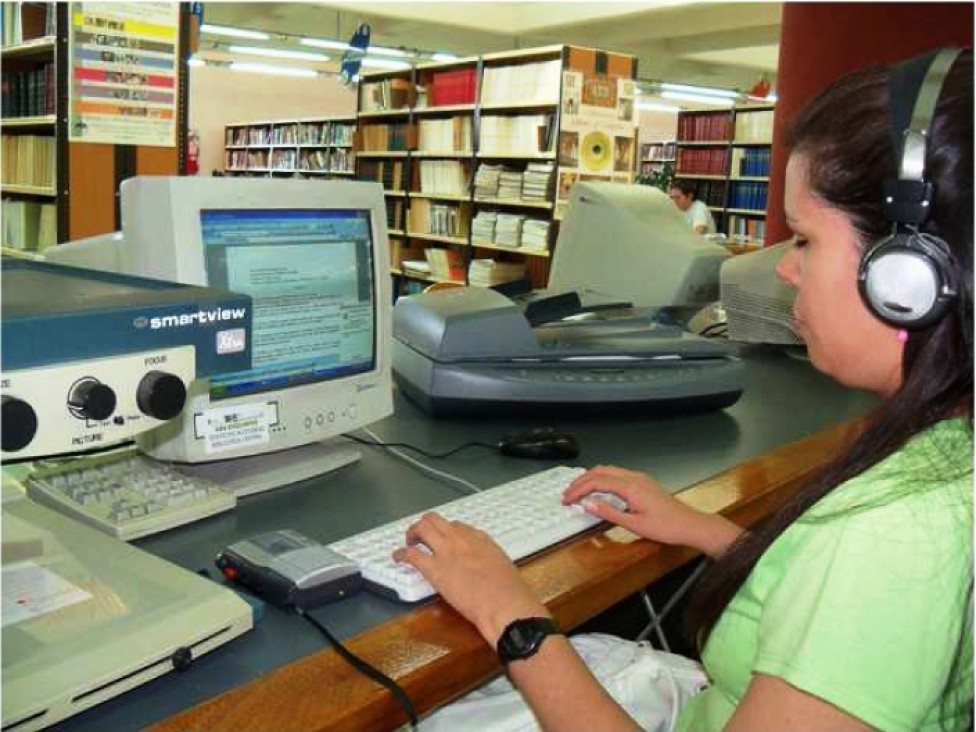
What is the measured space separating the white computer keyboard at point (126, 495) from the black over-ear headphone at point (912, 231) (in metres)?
0.73

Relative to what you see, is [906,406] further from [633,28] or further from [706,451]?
[633,28]

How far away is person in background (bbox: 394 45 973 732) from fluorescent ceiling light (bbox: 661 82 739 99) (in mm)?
10799

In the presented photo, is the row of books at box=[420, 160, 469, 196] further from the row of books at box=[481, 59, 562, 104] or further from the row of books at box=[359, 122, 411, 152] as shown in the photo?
the row of books at box=[481, 59, 562, 104]

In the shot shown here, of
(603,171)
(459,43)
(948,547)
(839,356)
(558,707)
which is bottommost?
(558,707)

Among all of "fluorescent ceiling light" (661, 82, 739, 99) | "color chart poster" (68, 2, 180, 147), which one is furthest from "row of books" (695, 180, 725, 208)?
"color chart poster" (68, 2, 180, 147)

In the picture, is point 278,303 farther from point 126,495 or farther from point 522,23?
point 522,23

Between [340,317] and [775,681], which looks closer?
[775,681]

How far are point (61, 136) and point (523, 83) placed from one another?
10.4ft

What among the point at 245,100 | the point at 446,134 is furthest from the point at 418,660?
the point at 245,100

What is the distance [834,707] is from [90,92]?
346cm

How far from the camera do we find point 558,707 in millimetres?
802

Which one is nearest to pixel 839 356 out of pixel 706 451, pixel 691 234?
pixel 706 451

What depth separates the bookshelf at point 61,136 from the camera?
3416 millimetres

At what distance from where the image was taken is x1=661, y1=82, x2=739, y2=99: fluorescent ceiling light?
1112 cm
